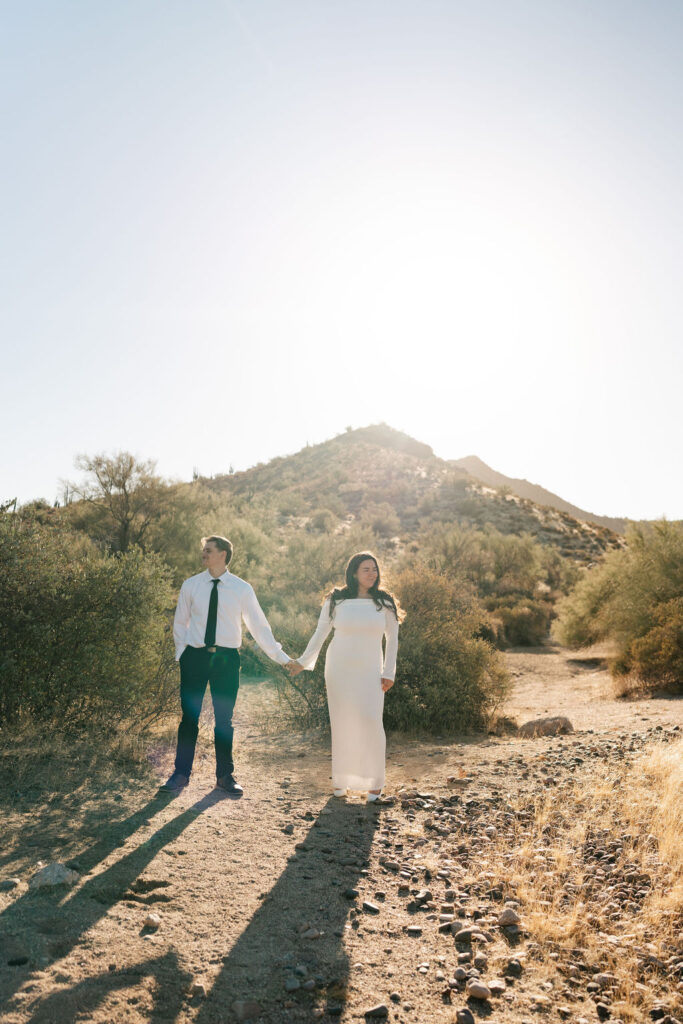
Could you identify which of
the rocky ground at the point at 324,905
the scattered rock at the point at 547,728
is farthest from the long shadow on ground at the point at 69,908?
the scattered rock at the point at 547,728

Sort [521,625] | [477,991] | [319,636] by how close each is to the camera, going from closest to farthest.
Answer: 1. [477,991]
2. [319,636]
3. [521,625]

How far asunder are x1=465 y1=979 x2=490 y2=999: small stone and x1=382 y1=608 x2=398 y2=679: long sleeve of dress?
10.2 ft

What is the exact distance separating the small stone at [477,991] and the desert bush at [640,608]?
10917 mm

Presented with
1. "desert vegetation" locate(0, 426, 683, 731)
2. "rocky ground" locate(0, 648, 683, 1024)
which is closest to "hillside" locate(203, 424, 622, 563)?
"desert vegetation" locate(0, 426, 683, 731)

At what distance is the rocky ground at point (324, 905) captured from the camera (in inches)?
129

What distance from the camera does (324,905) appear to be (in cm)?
429

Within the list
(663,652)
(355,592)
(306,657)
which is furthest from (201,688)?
(663,652)

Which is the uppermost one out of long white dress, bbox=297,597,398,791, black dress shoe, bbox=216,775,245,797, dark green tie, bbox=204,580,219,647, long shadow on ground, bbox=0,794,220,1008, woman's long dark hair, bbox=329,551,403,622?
woman's long dark hair, bbox=329,551,403,622

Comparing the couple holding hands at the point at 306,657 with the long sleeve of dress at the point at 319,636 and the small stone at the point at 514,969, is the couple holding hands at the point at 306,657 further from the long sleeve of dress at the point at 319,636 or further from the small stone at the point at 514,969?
the small stone at the point at 514,969

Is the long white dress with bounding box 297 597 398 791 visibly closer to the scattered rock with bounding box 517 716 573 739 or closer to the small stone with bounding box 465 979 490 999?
the small stone with bounding box 465 979 490 999

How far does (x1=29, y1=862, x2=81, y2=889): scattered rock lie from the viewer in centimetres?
404

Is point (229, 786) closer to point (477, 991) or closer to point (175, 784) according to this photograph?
point (175, 784)

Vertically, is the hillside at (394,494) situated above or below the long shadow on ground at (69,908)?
above

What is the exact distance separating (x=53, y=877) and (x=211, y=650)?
89.6 inches
